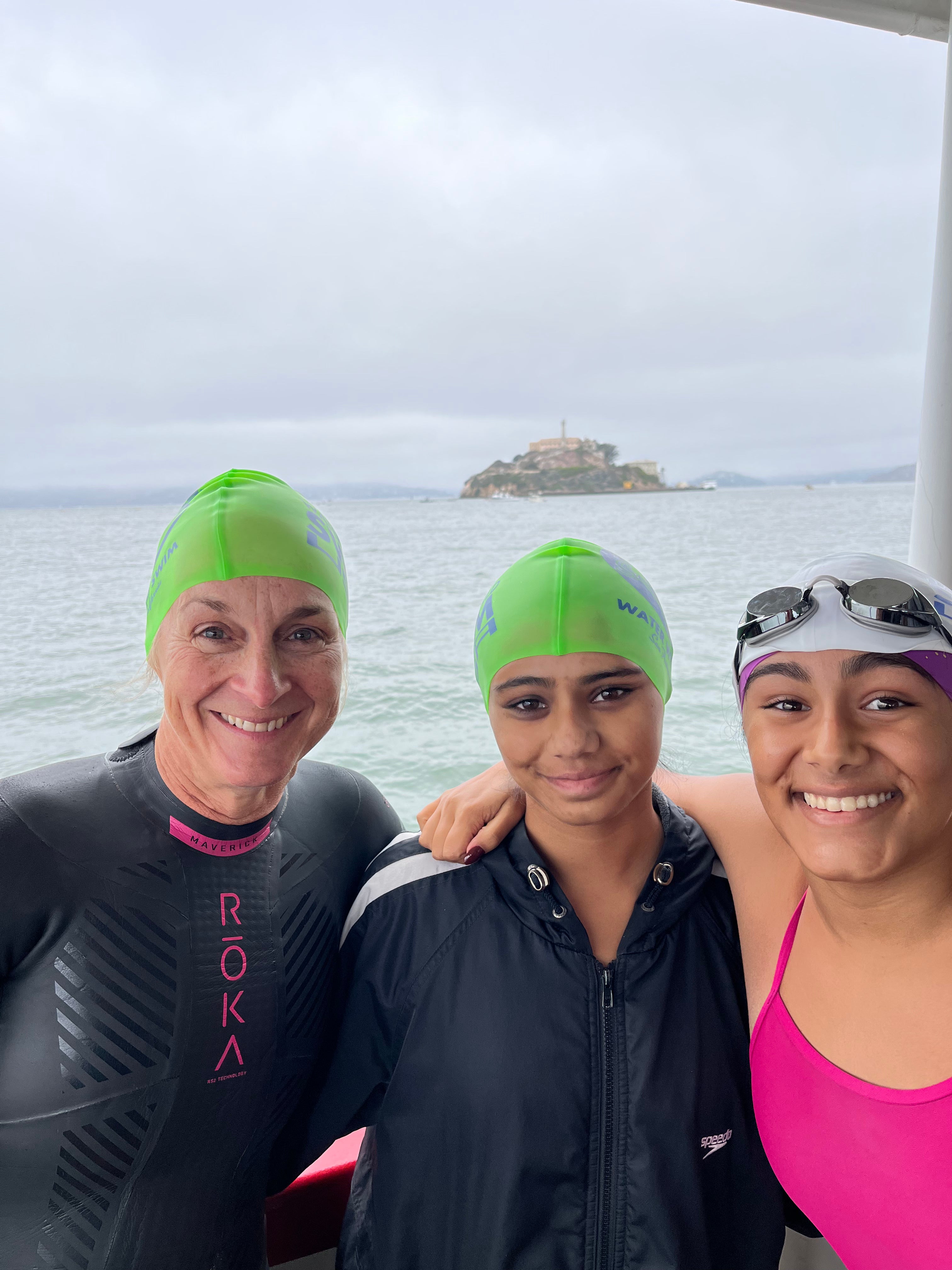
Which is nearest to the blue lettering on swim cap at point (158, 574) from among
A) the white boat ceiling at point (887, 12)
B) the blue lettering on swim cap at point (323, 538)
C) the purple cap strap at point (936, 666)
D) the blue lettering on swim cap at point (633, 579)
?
the blue lettering on swim cap at point (323, 538)

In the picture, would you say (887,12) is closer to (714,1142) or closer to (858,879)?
(858,879)

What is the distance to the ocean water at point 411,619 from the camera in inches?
642

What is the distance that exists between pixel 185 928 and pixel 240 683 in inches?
18.0

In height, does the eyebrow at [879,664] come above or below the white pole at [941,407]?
below

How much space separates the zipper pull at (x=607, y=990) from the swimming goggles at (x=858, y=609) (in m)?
0.64

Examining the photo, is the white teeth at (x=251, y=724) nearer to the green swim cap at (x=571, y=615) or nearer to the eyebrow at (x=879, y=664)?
the green swim cap at (x=571, y=615)

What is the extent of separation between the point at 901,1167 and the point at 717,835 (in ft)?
2.03

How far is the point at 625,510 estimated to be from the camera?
54.7 m

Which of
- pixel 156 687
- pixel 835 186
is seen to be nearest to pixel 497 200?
pixel 835 186

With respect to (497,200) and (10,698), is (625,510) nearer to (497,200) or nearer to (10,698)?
(497,200)

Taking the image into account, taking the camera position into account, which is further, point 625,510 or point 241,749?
point 625,510

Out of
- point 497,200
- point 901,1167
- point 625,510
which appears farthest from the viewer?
point 625,510

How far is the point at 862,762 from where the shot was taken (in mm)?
1212

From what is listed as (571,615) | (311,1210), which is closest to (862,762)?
(571,615)
